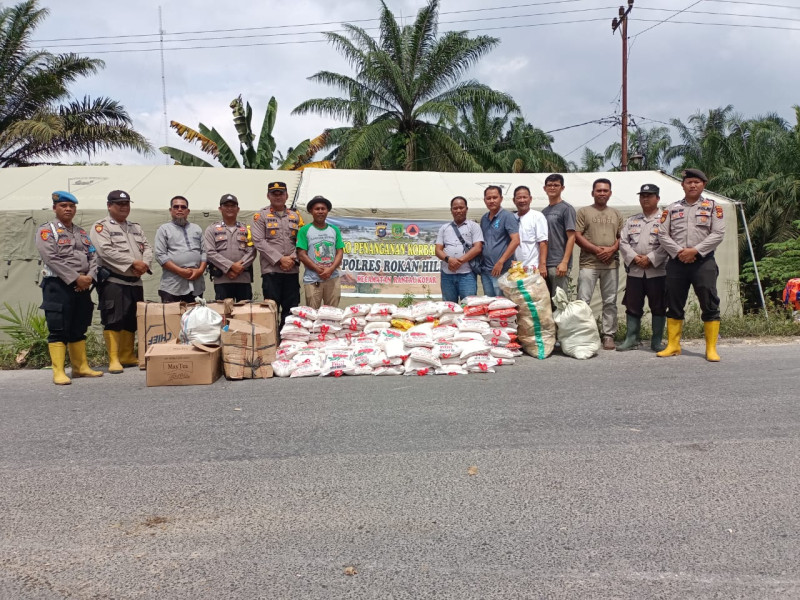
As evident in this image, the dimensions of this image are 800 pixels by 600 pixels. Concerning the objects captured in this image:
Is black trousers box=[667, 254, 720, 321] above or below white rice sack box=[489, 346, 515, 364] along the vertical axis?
above

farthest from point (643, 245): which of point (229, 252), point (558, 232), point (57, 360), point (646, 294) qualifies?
point (57, 360)

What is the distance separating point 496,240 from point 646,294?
1.89m

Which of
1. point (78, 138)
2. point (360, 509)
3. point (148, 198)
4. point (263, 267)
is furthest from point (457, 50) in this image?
point (360, 509)

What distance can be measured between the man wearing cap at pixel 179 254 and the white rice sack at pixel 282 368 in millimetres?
1760

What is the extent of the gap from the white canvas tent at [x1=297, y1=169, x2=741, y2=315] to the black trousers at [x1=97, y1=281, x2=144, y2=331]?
334 centimetres

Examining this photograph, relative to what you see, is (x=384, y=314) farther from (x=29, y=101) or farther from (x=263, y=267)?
(x=29, y=101)

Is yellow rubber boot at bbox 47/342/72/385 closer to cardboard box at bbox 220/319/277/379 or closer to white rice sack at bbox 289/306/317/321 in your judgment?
cardboard box at bbox 220/319/277/379

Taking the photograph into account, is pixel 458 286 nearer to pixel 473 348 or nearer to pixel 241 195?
pixel 473 348

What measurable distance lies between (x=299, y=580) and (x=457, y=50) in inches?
863

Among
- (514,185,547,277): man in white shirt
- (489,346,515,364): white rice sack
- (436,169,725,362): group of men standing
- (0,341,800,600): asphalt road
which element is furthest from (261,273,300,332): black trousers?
(514,185,547,277): man in white shirt

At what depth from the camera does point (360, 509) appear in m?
3.05

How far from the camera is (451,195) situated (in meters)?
10.3

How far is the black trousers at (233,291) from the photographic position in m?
7.38

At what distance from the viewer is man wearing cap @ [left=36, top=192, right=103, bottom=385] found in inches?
244
